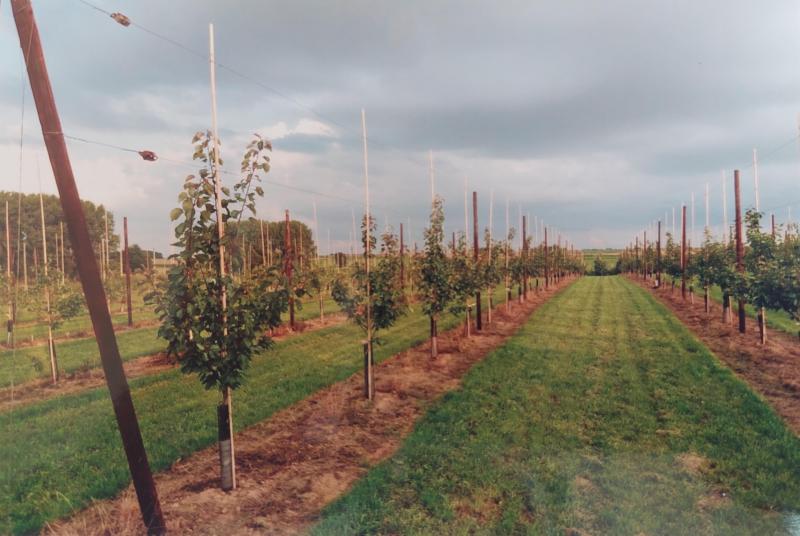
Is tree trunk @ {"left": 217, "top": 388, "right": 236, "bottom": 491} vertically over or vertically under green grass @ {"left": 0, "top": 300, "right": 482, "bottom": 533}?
over

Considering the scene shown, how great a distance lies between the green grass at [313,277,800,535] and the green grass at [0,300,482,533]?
11.7 feet

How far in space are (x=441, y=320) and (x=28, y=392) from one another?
56.8 feet

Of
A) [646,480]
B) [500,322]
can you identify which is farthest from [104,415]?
[500,322]

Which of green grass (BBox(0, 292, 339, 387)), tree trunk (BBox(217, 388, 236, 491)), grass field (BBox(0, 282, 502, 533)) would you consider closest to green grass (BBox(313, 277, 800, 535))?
tree trunk (BBox(217, 388, 236, 491))

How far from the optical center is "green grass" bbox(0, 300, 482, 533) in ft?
21.5

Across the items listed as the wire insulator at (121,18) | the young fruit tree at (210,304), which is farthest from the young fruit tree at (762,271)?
the wire insulator at (121,18)

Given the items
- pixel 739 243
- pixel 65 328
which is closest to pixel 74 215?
pixel 739 243

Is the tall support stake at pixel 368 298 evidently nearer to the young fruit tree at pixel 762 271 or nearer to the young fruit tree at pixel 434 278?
the young fruit tree at pixel 434 278

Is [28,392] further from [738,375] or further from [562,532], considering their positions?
[738,375]

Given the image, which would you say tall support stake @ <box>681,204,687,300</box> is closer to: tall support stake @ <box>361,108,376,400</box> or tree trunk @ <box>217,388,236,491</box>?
tall support stake @ <box>361,108,376,400</box>

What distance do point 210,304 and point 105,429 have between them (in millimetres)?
5422

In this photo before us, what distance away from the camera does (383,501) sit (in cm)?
626

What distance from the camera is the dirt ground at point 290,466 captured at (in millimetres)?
5805

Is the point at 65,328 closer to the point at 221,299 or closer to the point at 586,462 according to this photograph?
the point at 221,299
